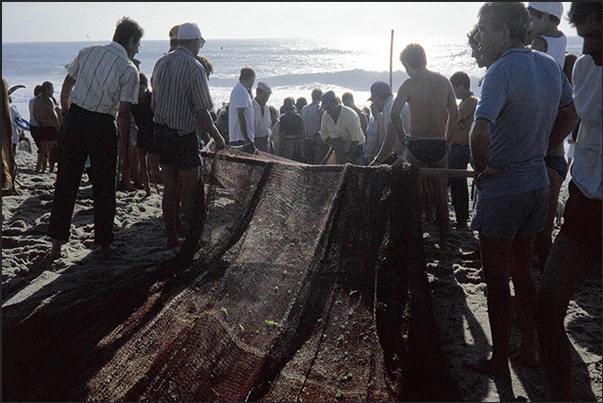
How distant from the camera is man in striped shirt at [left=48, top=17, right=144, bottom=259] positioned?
4348mm

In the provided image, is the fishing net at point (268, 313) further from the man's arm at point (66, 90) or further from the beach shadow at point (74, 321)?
the man's arm at point (66, 90)

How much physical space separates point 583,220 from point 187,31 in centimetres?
387

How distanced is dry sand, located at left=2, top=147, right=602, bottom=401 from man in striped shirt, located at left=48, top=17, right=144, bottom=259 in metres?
0.38

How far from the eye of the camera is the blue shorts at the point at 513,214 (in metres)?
2.59

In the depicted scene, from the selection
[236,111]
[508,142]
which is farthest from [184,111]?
[508,142]

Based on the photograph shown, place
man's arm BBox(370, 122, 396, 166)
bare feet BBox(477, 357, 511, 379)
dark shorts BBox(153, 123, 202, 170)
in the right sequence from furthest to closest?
1. man's arm BBox(370, 122, 396, 166)
2. dark shorts BBox(153, 123, 202, 170)
3. bare feet BBox(477, 357, 511, 379)

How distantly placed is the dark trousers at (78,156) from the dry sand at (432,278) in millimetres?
458

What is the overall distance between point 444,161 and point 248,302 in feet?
8.84

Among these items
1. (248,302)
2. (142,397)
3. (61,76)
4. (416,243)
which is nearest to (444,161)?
(416,243)

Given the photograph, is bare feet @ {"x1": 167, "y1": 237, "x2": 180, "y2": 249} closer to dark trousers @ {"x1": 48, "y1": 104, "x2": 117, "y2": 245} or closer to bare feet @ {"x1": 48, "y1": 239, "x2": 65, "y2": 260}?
dark trousers @ {"x1": 48, "y1": 104, "x2": 117, "y2": 245}

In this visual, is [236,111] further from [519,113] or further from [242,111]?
[519,113]

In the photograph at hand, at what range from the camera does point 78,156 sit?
4445 mm

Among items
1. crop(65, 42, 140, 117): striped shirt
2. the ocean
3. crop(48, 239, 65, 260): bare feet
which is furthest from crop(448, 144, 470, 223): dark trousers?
the ocean

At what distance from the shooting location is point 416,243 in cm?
324
